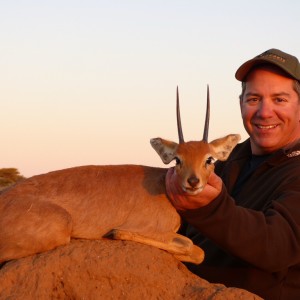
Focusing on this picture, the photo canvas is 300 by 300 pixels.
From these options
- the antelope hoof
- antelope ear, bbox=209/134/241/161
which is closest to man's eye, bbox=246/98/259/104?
antelope ear, bbox=209/134/241/161

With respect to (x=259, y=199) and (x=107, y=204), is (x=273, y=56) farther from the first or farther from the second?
(x=107, y=204)

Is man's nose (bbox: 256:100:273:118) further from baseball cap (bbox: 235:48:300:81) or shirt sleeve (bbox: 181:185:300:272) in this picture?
shirt sleeve (bbox: 181:185:300:272)

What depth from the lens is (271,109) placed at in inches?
328

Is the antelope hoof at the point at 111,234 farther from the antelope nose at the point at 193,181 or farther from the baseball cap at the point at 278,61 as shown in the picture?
the baseball cap at the point at 278,61

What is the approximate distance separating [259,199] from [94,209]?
7.00 feet

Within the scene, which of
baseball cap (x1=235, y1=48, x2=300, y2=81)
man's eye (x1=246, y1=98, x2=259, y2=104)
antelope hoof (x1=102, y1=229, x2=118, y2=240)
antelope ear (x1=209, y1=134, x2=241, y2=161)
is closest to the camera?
antelope hoof (x1=102, y1=229, x2=118, y2=240)

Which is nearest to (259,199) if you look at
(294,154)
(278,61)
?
(294,154)

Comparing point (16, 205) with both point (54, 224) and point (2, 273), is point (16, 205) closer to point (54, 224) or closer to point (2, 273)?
point (54, 224)

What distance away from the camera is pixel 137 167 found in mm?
8656

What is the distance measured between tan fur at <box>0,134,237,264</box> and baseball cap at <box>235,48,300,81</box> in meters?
1.42

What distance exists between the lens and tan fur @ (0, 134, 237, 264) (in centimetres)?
727

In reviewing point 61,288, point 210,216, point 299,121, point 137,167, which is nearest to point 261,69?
point 299,121

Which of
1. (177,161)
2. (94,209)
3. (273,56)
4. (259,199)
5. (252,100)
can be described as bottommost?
(94,209)

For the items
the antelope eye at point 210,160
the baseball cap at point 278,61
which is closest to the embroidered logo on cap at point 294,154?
the antelope eye at point 210,160
